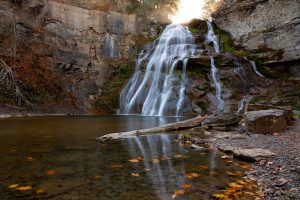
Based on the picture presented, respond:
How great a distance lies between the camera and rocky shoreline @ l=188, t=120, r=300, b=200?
3.12 meters

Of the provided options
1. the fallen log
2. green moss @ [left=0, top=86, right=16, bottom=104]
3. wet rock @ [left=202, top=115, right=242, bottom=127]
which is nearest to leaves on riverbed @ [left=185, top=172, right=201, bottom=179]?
the fallen log

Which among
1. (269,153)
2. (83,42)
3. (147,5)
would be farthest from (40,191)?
(147,5)

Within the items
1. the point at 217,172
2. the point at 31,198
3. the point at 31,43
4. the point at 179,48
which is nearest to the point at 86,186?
the point at 31,198

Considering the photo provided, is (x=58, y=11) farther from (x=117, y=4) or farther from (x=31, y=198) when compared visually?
(x=31, y=198)

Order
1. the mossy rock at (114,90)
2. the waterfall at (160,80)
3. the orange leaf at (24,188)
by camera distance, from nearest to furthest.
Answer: the orange leaf at (24,188) → the waterfall at (160,80) → the mossy rock at (114,90)

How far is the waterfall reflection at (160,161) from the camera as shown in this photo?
331 centimetres

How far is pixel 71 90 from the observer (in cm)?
1673

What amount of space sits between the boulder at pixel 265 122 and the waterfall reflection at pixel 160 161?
188 cm

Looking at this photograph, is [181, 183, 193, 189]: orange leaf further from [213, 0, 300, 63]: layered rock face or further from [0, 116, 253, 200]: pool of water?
[213, 0, 300, 63]: layered rock face

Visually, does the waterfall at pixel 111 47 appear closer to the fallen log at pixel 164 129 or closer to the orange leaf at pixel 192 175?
the fallen log at pixel 164 129

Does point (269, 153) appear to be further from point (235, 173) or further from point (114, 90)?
point (114, 90)

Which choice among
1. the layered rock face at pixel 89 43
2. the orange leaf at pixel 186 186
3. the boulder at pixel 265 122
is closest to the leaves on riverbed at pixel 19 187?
the orange leaf at pixel 186 186

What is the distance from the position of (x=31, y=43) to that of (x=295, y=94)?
14.8 meters

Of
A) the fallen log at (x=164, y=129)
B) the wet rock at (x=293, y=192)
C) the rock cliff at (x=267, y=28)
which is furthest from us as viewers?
the rock cliff at (x=267, y=28)
